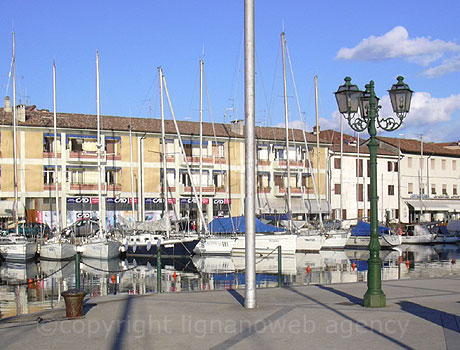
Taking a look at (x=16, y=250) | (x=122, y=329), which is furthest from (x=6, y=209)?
(x=122, y=329)

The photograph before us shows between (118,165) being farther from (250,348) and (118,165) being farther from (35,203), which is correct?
(250,348)

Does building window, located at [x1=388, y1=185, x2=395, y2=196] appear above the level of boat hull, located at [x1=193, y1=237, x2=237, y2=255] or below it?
above

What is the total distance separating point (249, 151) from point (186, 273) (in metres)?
19.6

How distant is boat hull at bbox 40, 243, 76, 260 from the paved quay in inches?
1020

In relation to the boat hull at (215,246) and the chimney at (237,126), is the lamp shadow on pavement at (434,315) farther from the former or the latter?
the chimney at (237,126)

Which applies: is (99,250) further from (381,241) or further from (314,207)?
(381,241)

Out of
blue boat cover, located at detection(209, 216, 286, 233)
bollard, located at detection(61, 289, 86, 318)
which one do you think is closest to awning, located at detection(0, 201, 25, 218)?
blue boat cover, located at detection(209, 216, 286, 233)

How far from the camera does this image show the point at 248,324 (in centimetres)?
1212

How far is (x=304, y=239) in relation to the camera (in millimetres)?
47906

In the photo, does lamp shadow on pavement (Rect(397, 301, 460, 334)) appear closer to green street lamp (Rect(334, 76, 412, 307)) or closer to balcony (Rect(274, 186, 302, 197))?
green street lamp (Rect(334, 76, 412, 307))

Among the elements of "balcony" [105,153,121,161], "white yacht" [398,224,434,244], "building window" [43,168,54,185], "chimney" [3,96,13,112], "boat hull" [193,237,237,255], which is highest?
"chimney" [3,96,13,112]

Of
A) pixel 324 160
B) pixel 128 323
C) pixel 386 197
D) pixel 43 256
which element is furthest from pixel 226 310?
pixel 386 197

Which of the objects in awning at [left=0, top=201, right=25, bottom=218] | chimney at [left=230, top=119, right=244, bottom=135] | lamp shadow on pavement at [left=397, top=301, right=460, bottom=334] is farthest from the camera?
chimney at [left=230, top=119, right=244, bottom=135]

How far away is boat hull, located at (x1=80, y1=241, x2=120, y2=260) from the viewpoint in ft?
136
